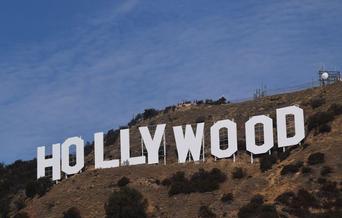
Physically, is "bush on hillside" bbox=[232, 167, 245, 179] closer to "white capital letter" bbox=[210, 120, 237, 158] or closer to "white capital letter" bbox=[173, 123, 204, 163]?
"white capital letter" bbox=[210, 120, 237, 158]

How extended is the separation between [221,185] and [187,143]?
24.5ft

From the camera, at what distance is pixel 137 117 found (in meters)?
118

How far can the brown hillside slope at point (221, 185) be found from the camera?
7275cm

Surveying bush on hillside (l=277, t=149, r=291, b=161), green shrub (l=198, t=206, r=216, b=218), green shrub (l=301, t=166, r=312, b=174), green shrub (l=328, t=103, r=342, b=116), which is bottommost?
green shrub (l=198, t=206, r=216, b=218)

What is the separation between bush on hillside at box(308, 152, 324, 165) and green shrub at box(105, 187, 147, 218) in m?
15.3

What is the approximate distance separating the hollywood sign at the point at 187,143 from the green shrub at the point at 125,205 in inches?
393

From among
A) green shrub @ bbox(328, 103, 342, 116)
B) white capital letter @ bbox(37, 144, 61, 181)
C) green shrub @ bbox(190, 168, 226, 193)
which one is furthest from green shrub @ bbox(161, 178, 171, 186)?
green shrub @ bbox(328, 103, 342, 116)

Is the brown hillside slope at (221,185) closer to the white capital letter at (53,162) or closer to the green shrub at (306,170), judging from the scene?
the green shrub at (306,170)

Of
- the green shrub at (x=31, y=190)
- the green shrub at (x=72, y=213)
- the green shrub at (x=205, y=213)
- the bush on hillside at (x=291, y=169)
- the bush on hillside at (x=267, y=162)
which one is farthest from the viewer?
the green shrub at (x=31, y=190)

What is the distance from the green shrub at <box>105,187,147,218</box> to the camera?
2891 inches

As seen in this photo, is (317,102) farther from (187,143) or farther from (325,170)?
(325,170)

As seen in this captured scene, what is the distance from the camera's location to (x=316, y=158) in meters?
74.0

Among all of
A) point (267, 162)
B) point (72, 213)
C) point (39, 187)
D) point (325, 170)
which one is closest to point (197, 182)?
point (267, 162)

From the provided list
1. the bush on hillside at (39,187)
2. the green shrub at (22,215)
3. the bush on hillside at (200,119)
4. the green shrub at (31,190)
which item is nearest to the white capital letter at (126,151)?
the bush on hillside at (39,187)
